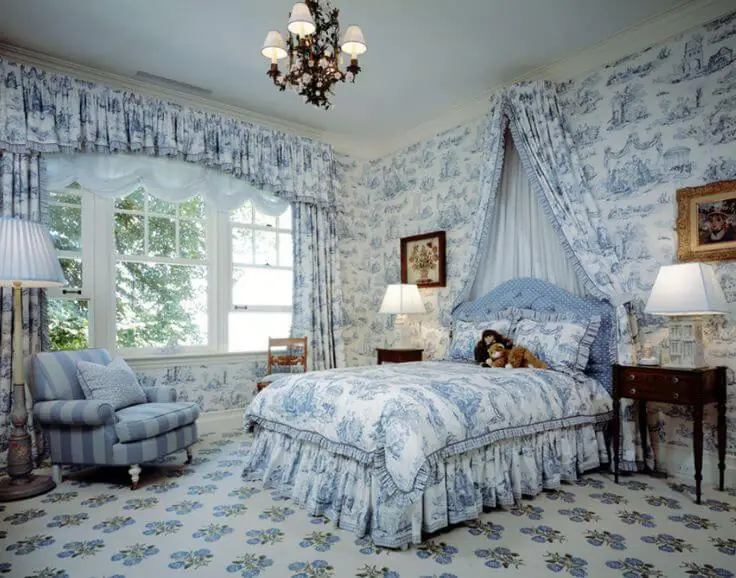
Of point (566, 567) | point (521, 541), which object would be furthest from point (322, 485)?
point (566, 567)

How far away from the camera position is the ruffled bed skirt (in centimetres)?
252

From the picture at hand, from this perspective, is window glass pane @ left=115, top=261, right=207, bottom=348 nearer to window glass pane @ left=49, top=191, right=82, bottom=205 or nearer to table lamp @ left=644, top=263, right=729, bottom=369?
window glass pane @ left=49, top=191, right=82, bottom=205

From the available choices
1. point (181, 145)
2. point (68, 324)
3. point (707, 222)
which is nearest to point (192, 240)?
point (181, 145)

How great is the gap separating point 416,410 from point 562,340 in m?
1.63

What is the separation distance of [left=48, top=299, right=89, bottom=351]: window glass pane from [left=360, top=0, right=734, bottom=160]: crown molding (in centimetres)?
377

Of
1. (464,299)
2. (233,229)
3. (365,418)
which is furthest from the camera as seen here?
(233,229)

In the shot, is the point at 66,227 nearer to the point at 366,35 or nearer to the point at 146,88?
the point at 146,88

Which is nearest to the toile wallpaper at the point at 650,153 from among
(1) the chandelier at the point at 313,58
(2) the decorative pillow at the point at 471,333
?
(2) the decorative pillow at the point at 471,333

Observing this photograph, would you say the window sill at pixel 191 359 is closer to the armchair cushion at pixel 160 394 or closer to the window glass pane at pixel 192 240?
the armchair cushion at pixel 160 394

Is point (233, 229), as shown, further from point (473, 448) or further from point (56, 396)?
point (473, 448)

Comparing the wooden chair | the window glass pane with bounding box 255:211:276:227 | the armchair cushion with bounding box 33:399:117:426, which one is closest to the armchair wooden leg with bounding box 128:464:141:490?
the armchair cushion with bounding box 33:399:117:426

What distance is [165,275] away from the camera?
4.80 meters

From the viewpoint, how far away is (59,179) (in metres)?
4.11

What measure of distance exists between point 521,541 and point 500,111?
3418 mm
